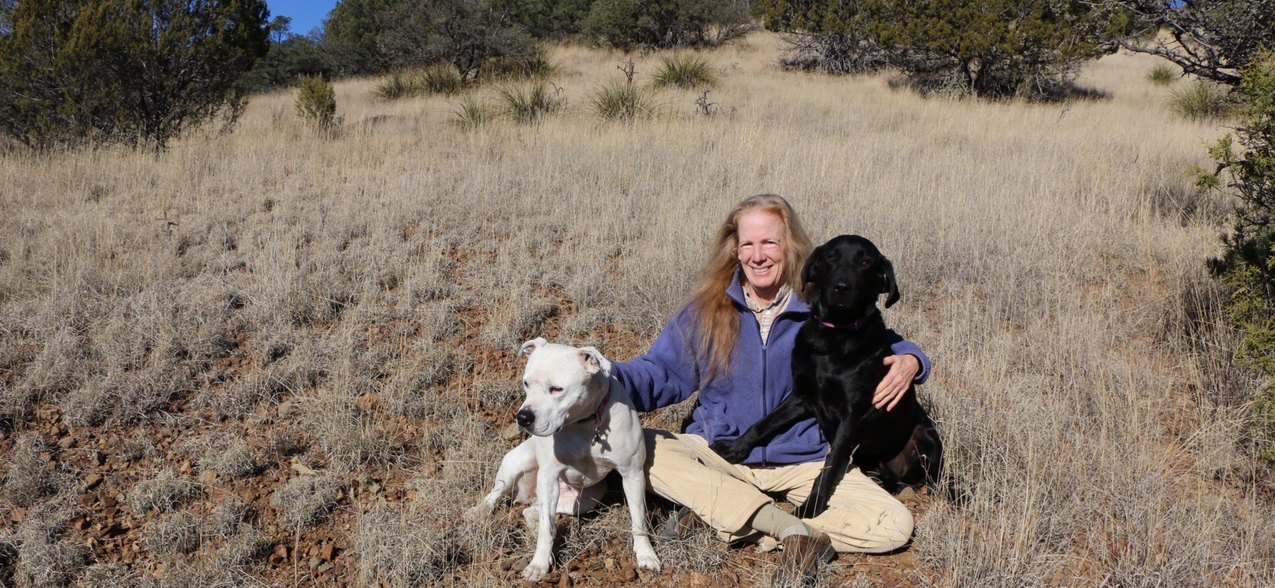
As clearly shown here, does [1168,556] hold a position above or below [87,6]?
below

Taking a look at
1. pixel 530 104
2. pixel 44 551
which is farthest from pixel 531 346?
pixel 530 104

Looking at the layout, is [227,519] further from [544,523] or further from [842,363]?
[842,363]

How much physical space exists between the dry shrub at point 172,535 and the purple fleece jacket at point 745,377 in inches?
66.2

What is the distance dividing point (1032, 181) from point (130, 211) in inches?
303

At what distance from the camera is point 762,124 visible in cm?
1006

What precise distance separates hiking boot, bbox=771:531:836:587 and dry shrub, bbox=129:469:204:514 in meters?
2.30

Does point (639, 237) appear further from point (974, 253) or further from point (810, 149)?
point (810, 149)

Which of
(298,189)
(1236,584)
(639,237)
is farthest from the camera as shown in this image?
(298,189)

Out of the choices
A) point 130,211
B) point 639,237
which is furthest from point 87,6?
point 639,237

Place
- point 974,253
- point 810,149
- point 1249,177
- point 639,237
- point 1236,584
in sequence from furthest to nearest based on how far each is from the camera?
point 810,149 < point 639,237 < point 974,253 < point 1249,177 < point 1236,584

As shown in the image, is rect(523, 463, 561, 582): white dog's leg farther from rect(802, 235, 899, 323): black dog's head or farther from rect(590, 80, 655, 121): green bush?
rect(590, 80, 655, 121): green bush

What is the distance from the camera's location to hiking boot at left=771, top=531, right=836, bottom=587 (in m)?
2.52

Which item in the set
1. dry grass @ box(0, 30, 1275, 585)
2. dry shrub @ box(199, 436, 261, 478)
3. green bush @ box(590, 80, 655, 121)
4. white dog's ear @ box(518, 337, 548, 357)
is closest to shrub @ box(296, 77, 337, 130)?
dry grass @ box(0, 30, 1275, 585)

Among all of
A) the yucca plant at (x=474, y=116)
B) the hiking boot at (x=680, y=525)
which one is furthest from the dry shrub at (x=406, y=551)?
the yucca plant at (x=474, y=116)
